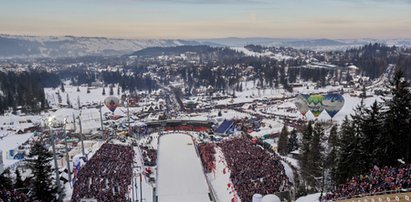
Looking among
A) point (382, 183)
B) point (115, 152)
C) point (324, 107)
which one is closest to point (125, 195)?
point (115, 152)

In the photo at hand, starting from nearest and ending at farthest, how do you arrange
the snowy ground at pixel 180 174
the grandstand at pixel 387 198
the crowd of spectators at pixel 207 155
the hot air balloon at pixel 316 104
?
the grandstand at pixel 387 198 < the snowy ground at pixel 180 174 < the crowd of spectators at pixel 207 155 < the hot air balloon at pixel 316 104

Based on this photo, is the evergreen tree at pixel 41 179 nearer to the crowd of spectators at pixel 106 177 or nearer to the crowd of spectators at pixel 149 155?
the crowd of spectators at pixel 106 177

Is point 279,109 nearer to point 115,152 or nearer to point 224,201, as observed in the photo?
point 115,152

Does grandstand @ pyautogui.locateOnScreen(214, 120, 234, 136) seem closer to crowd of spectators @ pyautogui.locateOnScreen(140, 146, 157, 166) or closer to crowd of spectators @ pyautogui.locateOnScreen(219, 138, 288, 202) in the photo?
crowd of spectators @ pyautogui.locateOnScreen(219, 138, 288, 202)

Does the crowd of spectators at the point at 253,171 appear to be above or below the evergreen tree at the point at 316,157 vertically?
below

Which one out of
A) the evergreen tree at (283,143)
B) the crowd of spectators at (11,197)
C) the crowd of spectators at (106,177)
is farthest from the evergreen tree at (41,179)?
the evergreen tree at (283,143)

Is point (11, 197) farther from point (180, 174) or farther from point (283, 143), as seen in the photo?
point (283, 143)
